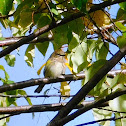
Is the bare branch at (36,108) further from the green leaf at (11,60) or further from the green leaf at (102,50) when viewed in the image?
the green leaf at (11,60)

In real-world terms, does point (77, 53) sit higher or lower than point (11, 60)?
lower

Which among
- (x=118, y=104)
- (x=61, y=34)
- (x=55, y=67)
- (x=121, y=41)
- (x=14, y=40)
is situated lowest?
(x=118, y=104)

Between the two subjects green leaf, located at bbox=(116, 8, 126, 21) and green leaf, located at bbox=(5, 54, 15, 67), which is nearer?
green leaf, located at bbox=(116, 8, 126, 21)

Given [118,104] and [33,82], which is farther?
[33,82]

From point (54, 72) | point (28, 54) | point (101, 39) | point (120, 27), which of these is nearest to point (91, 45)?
point (101, 39)

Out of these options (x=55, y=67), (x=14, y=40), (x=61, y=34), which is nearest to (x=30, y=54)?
(x=14, y=40)

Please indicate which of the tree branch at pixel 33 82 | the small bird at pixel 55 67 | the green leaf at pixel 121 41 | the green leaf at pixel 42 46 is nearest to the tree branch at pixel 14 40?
the green leaf at pixel 42 46

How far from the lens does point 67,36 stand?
928mm

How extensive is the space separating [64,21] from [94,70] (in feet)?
0.51

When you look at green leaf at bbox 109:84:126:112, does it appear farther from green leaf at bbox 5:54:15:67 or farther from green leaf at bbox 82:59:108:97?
green leaf at bbox 5:54:15:67

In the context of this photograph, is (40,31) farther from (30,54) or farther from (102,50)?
(30,54)

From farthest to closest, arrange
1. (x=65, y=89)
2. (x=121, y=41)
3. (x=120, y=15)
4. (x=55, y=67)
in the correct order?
1. (x=55, y=67)
2. (x=65, y=89)
3. (x=120, y=15)
4. (x=121, y=41)

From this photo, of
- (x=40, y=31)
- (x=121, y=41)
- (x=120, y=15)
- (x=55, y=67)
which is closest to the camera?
(x=121, y=41)

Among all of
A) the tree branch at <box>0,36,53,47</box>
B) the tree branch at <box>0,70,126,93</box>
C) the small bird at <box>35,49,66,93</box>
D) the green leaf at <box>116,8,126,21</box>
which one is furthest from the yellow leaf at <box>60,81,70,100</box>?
the small bird at <box>35,49,66,93</box>
